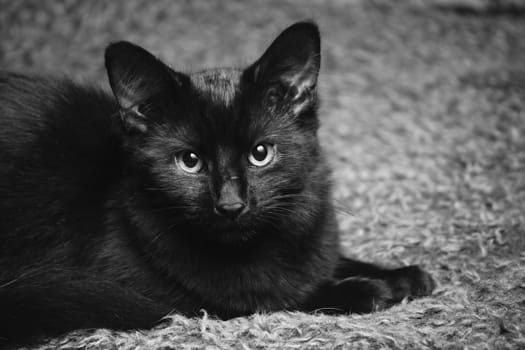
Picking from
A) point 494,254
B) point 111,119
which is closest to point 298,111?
point 111,119

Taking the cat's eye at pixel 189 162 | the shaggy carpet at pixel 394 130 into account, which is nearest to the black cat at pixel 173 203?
the cat's eye at pixel 189 162

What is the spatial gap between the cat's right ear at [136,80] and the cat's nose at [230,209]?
1.89 feet

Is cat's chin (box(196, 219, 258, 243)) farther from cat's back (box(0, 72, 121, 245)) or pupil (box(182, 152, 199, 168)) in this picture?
cat's back (box(0, 72, 121, 245))

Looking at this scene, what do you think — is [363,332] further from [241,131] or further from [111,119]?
[111,119]

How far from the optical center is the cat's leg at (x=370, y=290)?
8.96 ft

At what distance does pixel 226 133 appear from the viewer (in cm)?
246

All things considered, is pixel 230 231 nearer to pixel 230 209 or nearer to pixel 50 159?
pixel 230 209

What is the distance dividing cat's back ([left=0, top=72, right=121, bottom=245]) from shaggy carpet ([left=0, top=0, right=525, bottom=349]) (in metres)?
0.57

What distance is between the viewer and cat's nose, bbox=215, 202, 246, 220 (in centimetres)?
229

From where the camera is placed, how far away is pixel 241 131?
2471 mm

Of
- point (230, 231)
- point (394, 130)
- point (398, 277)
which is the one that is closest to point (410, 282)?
point (398, 277)

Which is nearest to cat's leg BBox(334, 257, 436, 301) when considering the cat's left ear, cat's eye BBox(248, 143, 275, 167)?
cat's eye BBox(248, 143, 275, 167)

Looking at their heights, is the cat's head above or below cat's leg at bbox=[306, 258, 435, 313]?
above

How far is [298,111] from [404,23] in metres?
5.26
